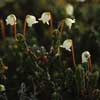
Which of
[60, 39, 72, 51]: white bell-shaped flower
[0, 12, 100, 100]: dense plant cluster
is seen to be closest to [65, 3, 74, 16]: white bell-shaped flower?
[0, 12, 100, 100]: dense plant cluster

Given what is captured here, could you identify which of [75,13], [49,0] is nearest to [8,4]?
[49,0]

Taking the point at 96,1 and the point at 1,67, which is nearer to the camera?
the point at 1,67

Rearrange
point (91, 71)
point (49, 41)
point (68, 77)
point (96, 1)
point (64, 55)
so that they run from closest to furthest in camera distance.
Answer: point (68, 77), point (91, 71), point (64, 55), point (49, 41), point (96, 1)

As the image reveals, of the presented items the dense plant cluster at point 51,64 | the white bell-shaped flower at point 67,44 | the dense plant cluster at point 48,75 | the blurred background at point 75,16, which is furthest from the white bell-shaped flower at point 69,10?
the white bell-shaped flower at point 67,44

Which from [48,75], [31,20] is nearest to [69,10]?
[31,20]

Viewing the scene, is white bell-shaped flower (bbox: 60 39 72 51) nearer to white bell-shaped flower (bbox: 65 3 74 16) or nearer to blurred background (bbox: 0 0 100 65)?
blurred background (bbox: 0 0 100 65)

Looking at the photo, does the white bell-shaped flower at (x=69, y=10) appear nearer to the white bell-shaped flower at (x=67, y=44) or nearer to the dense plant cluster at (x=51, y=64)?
the dense plant cluster at (x=51, y=64)

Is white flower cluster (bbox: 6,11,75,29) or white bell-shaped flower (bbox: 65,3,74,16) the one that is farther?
white bell-shaped flower (bbox: 65,3,74,16)

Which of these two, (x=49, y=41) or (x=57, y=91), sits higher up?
(x=49, y=41)

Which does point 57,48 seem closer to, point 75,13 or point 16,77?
point 16,77
